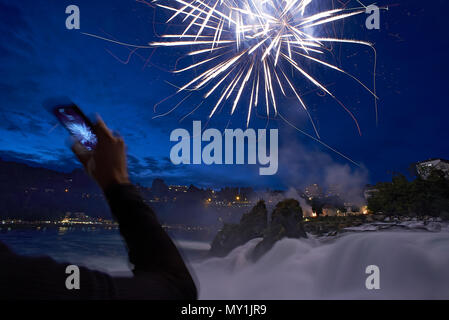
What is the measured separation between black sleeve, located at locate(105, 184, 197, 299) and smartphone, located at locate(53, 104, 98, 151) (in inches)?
16.7

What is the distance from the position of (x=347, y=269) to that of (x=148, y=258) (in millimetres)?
11271

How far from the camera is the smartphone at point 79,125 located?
135 cm

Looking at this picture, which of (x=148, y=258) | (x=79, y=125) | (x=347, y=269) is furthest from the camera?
(x=347, y=269)

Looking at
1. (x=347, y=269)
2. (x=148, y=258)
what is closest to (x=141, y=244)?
(x=148, y=258)

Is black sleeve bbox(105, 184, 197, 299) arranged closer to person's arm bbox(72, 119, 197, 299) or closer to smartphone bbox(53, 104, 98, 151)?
person's arm bbox(72, 119, 197, 299)

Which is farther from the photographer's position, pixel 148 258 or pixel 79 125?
pixel 79 125

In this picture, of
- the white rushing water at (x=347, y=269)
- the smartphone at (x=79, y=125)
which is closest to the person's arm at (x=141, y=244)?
the smartphone at (x=79, y=125)

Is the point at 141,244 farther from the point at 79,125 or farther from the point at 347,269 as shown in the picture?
the point at 347,269

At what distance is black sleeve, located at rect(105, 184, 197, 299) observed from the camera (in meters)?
0.97

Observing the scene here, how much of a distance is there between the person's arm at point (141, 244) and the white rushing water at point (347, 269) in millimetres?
7580

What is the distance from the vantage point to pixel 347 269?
992 cm

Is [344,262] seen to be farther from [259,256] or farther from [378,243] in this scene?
[259,256]
